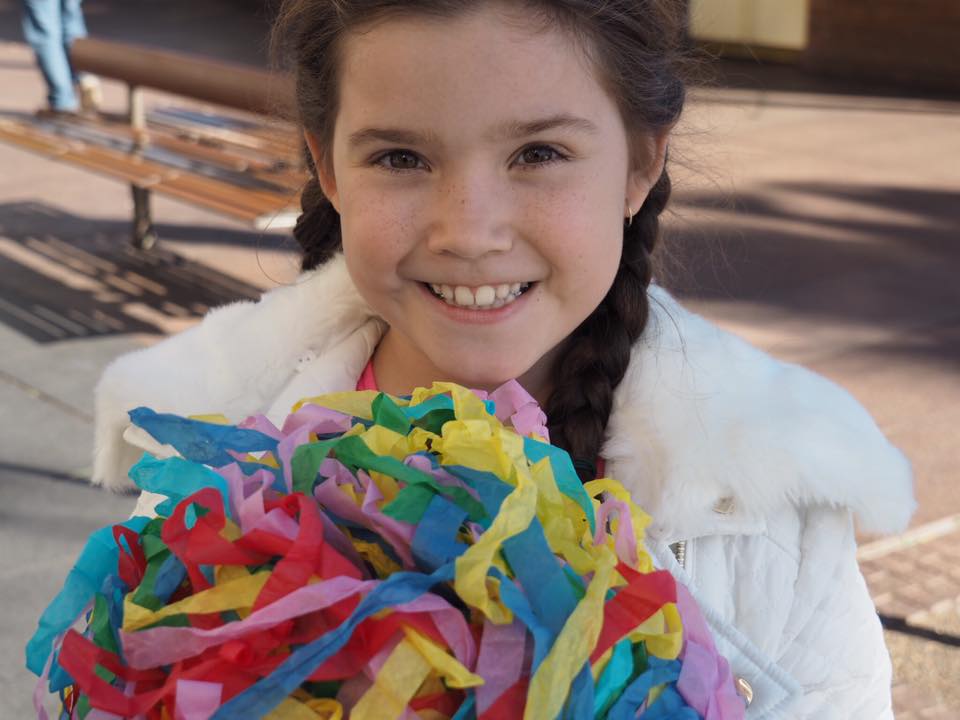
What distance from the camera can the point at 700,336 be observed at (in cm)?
209

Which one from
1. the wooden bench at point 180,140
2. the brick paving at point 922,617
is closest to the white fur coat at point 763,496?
the brick paving at point 922,617

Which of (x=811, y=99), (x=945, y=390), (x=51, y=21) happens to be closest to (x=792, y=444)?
(x=945, y=390)

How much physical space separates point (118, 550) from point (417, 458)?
321 millimetres

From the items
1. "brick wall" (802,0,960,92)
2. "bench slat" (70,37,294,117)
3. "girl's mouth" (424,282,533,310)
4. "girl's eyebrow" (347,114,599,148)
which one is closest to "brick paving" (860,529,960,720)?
"girl's mouth" (424,282,533,310)

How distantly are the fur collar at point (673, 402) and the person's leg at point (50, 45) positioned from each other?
285 inches

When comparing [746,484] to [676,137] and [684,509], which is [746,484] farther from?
[676,137]

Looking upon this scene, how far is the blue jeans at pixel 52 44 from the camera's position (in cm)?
902

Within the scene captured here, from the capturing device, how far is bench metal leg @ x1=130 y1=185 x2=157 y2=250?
280 inches

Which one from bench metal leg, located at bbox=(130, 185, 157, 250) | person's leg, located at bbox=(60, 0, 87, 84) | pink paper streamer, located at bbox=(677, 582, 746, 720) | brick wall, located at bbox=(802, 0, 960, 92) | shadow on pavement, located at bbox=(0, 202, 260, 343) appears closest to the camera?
pink paper streamer, located at bbox=(677, 582, 746, 720)

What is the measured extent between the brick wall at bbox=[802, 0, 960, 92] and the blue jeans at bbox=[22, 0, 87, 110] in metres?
6.77

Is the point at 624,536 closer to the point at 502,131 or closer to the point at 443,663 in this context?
the point at 443,663

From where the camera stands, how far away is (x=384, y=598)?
43.2 inches

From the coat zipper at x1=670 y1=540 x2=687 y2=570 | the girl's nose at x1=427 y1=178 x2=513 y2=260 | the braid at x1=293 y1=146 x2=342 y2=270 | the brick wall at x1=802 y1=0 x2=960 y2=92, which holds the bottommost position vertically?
the brick wall at x1=802 y1=0 x2=960 y2=92

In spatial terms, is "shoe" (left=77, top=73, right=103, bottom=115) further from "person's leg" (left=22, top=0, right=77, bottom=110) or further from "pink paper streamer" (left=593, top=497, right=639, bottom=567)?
"pink paper streamer" (left=593, top=497, right=639, bottom=567)
